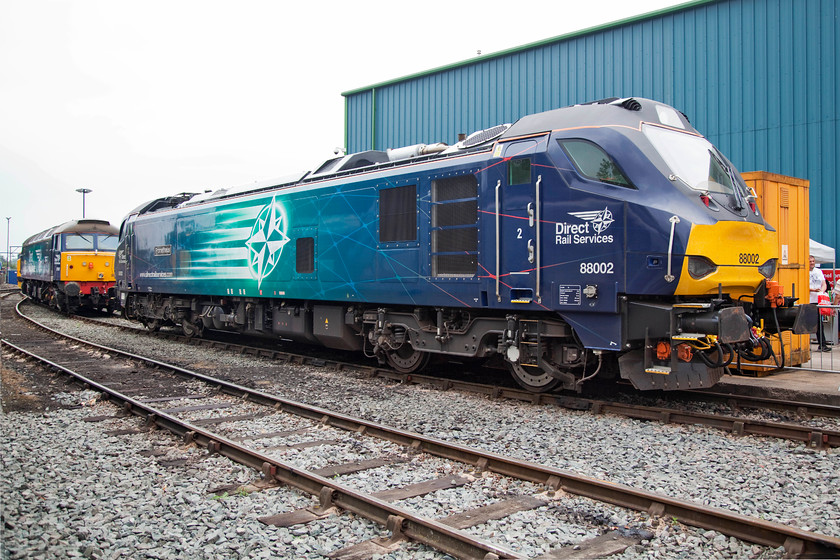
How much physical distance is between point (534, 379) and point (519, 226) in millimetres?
2029

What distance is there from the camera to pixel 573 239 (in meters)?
7.41

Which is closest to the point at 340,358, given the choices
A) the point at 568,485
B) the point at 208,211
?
the point at 208,211

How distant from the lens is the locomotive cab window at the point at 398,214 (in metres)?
9.38

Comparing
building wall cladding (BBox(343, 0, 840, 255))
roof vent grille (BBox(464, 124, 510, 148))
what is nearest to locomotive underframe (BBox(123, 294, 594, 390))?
roof vent grille (BBox(464, 124, 510, 148))

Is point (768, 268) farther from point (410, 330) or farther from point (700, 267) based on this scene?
point (410, 330)

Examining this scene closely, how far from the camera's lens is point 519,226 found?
791 cm

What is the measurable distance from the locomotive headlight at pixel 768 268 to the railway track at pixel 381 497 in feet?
13.1

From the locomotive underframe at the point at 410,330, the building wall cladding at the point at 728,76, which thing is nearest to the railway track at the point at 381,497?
the locomotive underframe at the point at 410,330

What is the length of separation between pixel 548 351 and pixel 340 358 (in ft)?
18.2

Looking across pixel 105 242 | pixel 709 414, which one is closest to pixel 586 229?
pixel 709 414

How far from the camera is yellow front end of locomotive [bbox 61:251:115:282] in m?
24.7

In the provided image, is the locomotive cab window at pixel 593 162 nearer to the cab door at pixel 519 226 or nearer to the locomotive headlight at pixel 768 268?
the cab door at pixel 519 226

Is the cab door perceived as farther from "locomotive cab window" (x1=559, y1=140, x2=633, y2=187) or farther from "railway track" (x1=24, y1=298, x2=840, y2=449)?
"railway track" (x1=24, y1=298, x2=840, y2=449)

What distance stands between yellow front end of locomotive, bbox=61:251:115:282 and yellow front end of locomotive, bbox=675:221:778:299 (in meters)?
23.7
